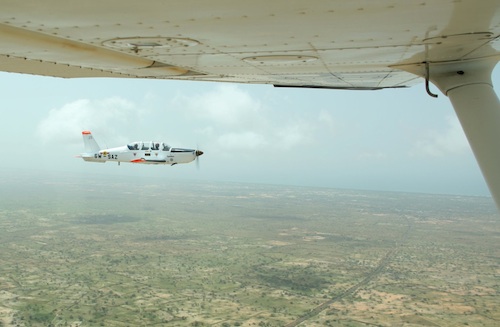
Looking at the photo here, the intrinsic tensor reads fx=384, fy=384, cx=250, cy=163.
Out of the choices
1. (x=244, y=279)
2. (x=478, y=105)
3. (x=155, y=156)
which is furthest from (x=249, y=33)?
(x=244, y=279)

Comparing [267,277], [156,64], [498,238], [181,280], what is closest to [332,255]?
[267,277]

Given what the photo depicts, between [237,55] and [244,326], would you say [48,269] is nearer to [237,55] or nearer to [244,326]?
[244,326]

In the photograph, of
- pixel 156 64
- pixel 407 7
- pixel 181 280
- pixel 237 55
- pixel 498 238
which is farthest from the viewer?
pixel 498 238

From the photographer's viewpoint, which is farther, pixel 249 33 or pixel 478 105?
pixel 478 105

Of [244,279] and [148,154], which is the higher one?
[148,154]

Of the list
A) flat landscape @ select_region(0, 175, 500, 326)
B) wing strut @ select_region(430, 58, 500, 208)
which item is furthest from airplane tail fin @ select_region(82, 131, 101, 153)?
flat landscape @ select_region(0, 175, 500, 326)

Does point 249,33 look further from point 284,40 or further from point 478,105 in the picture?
point 478,105

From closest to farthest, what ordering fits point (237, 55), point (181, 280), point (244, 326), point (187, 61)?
point (237, 55)
point (187, 61)
point (244, 326)
point (181, 280)

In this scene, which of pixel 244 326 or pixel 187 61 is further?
pixel 244 326
